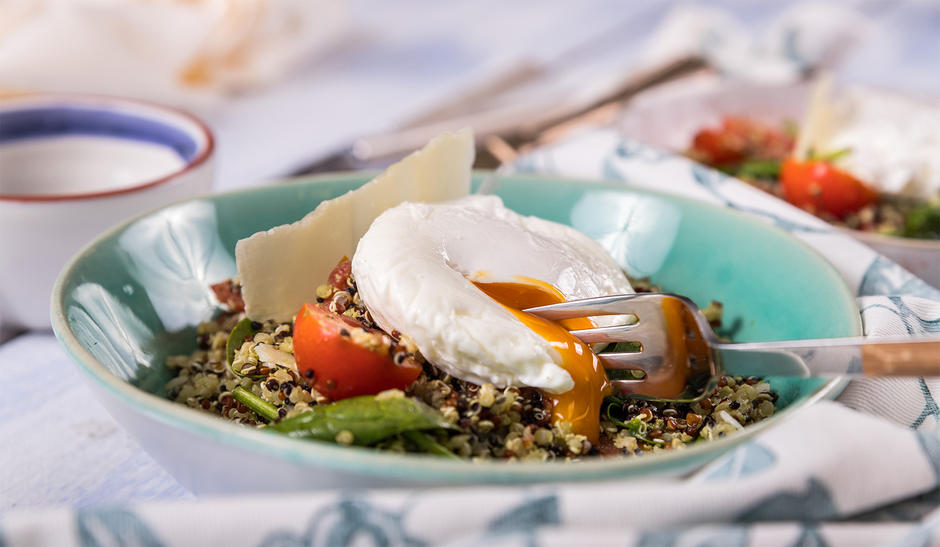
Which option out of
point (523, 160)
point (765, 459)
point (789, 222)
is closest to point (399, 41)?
point (523, 160)

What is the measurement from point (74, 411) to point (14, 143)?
45.1 inches

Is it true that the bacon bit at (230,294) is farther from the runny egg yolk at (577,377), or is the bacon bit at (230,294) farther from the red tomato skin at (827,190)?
the red tomato skin at (827,190)

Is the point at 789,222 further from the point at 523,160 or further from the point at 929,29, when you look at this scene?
the point at 929,29

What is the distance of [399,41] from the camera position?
17.2 ft

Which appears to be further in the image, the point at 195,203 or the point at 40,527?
the point at 195,203

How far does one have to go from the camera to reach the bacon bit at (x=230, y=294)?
1933mm

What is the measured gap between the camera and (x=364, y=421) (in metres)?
1.34

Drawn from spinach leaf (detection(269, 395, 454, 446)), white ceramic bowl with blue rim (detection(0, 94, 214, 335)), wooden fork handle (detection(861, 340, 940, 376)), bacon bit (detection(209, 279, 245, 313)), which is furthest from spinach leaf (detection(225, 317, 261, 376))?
wooden fork handle (detection(861, 340, 940, 376))

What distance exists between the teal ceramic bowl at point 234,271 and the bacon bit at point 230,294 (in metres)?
0.02

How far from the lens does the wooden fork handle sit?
129cm

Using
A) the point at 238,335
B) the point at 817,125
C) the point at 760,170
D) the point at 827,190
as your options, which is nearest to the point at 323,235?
the point at 238,335

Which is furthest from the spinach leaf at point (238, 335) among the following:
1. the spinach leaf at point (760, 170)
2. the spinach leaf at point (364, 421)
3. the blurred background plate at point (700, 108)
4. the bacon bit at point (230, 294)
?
the spinach leaf at point (760, 170)

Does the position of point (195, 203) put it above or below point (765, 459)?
above

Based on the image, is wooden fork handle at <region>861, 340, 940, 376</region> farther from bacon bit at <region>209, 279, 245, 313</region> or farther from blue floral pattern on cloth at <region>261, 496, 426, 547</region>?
bacon bit at <region>209, 279, 245, 313</region>
